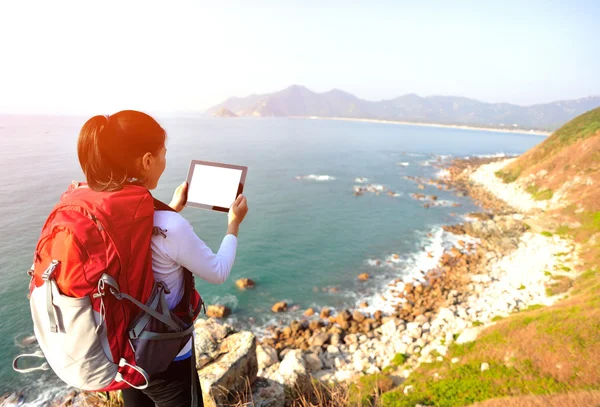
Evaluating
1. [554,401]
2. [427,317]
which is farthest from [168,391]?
[427,317]

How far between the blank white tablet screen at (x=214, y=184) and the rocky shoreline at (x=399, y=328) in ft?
10.8

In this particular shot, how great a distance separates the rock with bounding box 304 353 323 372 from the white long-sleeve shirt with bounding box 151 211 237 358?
10.1m

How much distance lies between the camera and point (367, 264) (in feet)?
65.6

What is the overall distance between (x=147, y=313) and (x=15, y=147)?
68.0 meters

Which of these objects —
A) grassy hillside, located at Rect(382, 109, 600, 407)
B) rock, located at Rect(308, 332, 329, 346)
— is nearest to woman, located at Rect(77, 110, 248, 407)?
grassy hillside, located at Rect(382, 109, 600, 407)

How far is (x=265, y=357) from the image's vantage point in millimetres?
11000

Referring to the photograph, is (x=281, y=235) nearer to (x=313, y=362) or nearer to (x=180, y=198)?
(x=313, y=362)

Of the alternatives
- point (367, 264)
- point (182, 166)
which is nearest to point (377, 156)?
point (182, 166)

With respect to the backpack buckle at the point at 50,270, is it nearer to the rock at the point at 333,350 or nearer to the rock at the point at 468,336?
the rock at the point at 468,336

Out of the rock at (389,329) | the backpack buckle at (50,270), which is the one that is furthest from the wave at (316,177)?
the backpack buckle at (50,270)

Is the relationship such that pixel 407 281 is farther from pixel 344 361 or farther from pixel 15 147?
pixel 15 147

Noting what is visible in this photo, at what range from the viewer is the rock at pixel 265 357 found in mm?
10836

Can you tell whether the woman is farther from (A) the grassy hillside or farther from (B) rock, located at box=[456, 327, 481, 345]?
(B) rock, located at box=[456, 327, 481, 345]

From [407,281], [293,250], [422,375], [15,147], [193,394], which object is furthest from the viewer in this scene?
[15,147]
